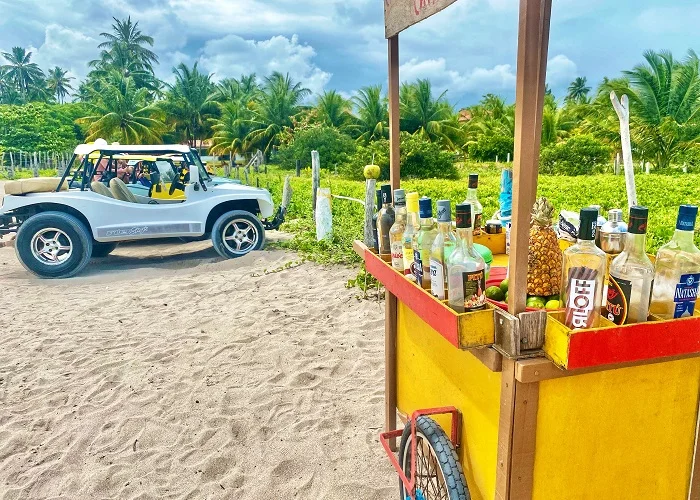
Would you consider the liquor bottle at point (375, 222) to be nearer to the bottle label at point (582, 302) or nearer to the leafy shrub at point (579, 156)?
the bottle label at point (582, 302)

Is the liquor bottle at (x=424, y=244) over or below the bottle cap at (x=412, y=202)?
below

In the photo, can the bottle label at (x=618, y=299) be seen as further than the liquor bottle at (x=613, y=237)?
No

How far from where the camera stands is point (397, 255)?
208 centimetres

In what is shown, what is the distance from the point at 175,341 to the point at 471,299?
3.48 meters

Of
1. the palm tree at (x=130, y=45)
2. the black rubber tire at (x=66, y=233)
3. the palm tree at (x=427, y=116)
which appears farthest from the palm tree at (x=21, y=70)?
the black rubber tire at (x=66, y=233)

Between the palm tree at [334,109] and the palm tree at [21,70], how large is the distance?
127 feet

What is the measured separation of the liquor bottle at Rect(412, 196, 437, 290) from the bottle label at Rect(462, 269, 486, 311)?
0.29m

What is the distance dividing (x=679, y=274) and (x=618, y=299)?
0.54 ft

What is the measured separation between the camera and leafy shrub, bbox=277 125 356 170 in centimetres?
2677

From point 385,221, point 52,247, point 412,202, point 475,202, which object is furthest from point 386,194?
point 52,247

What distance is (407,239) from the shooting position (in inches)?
78.0

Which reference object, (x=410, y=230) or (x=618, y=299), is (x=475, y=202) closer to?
(x=410, y=230)

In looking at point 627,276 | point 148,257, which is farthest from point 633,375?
point 148,257

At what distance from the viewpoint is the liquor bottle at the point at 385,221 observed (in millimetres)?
2230
